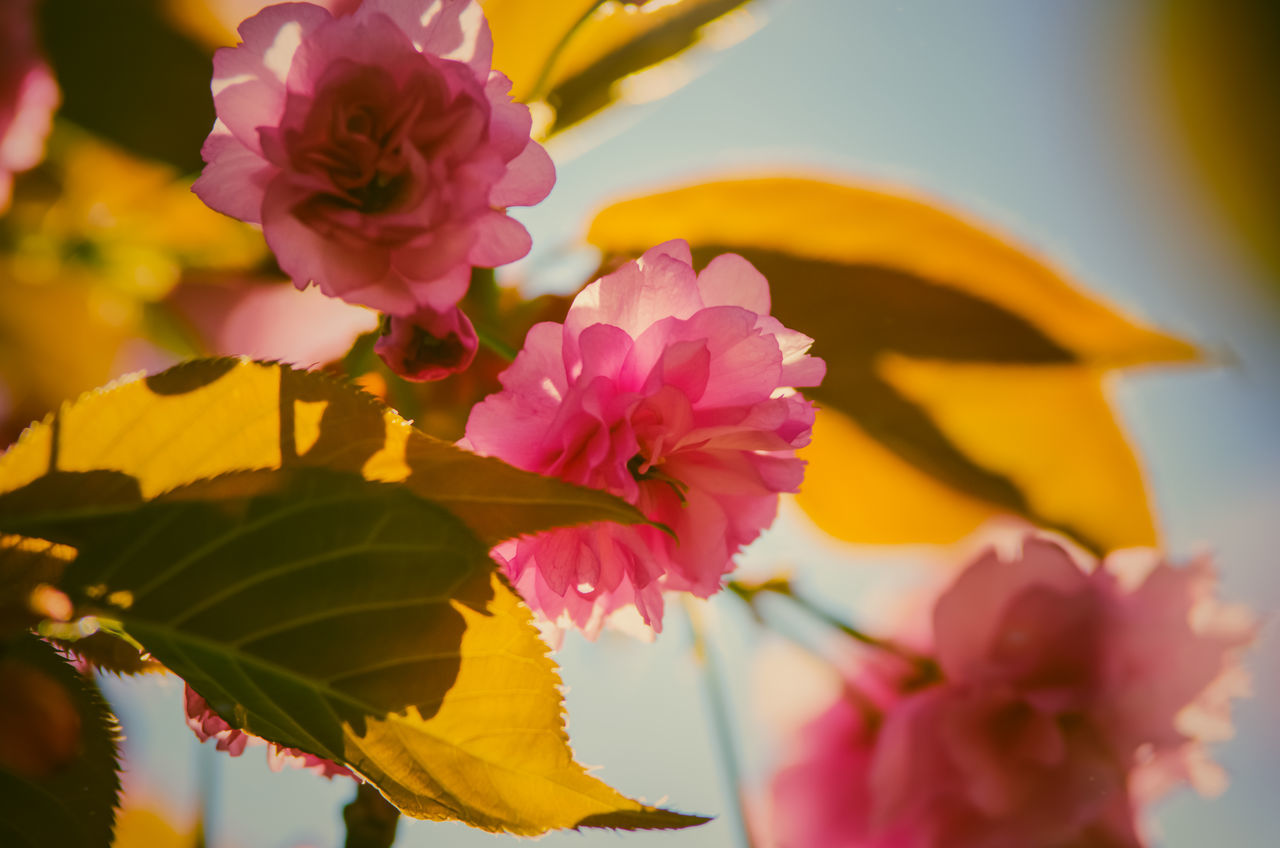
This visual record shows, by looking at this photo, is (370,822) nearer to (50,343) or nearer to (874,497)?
(874,497)

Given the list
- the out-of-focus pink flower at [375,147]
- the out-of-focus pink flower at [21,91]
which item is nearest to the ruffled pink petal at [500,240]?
the out-of-focus pink flower at [375,147]

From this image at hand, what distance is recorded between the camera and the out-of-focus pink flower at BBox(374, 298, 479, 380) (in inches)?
9.2

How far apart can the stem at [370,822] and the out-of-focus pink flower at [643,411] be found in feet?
0.24

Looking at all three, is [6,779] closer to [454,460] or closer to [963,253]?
[454,460]

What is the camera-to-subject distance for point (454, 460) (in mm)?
201

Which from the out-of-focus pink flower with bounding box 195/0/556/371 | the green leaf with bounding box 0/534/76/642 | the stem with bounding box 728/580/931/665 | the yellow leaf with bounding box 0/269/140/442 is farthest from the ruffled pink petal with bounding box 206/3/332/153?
the yellow leaf with bounding box 0/269/140/442

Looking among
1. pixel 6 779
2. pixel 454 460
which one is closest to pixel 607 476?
pixel 454 460

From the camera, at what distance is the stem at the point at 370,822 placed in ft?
0.82

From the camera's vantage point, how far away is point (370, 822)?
25 cm

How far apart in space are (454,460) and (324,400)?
34 millimetres

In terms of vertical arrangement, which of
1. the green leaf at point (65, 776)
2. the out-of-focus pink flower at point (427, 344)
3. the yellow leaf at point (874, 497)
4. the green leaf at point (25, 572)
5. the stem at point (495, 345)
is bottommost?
the green leaf at point (65, 776)

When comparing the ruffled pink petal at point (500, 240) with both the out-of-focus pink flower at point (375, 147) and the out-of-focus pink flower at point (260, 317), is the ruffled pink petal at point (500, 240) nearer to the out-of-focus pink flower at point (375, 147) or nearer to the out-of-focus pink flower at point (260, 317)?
the out-of-focus pink flower at point (375, 147)

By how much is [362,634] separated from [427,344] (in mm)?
78

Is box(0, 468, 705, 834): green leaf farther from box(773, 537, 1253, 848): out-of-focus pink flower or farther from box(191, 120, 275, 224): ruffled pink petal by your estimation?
box(773, 537, 1253, 848): out-of-focus pink flower
